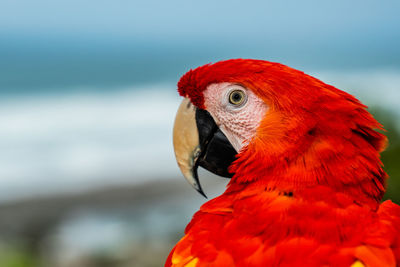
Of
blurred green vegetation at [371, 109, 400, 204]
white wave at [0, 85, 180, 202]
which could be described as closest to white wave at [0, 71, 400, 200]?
white wave at [0, 85, 180, 202]

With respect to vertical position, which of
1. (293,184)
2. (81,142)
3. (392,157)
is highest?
(293,184)

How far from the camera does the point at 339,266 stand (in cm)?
79

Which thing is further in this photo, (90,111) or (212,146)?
(90,111)

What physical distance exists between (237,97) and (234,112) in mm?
40

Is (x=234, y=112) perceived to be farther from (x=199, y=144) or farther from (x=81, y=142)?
(x=81, y=142)

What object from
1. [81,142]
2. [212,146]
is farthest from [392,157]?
[81,142]

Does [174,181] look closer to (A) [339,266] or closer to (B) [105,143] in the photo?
(B) [105,143]

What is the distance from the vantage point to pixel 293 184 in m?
0.91

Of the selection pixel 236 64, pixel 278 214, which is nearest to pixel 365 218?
pixel 278 214

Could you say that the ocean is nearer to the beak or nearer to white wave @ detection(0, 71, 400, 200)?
white wave @ detection(0, 71, 400, 200)

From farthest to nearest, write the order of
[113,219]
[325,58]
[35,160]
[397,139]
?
[325,58] < [35,160] < [113,219] < [397,139]

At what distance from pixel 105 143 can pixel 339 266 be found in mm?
5230

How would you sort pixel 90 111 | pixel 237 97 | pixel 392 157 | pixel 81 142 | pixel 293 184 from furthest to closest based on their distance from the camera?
pixel 90 111 < pixel 81 142 < pixel 392 157 < pixel 237 97 < pixel 293 184

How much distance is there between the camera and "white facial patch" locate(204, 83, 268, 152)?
3.35 ft
